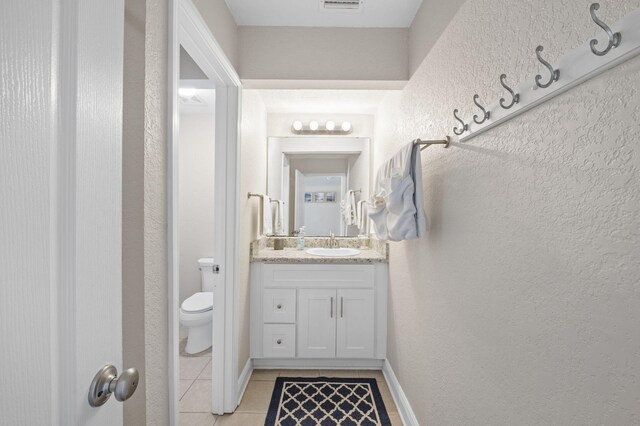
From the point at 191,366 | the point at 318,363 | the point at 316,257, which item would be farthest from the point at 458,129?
the point at 191,366

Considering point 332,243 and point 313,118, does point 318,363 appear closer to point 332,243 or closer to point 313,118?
point 332,243

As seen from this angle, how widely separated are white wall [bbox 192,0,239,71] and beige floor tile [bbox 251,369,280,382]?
85.9 inches

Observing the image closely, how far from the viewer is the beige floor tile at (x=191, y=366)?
2299 mm

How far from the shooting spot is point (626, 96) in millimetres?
567

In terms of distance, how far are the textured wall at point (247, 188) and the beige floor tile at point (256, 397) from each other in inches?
6.9

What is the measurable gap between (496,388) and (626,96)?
849 mm

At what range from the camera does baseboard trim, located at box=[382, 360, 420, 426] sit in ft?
5.62

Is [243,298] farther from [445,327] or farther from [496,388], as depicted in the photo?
[496,388]

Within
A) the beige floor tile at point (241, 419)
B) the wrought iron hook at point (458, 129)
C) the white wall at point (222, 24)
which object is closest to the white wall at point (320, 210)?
the white wall at point (222, 24)

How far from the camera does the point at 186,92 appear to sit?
273 centimetres

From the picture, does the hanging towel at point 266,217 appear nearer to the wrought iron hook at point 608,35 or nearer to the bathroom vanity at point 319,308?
the bathroom vanity at point 319,308

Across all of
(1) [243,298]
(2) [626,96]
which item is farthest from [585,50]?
(1) [243,298]

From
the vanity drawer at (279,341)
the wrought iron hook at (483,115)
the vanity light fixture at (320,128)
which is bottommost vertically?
the vanity drawer at (279,341)

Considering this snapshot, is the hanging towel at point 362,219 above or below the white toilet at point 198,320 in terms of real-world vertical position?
above
